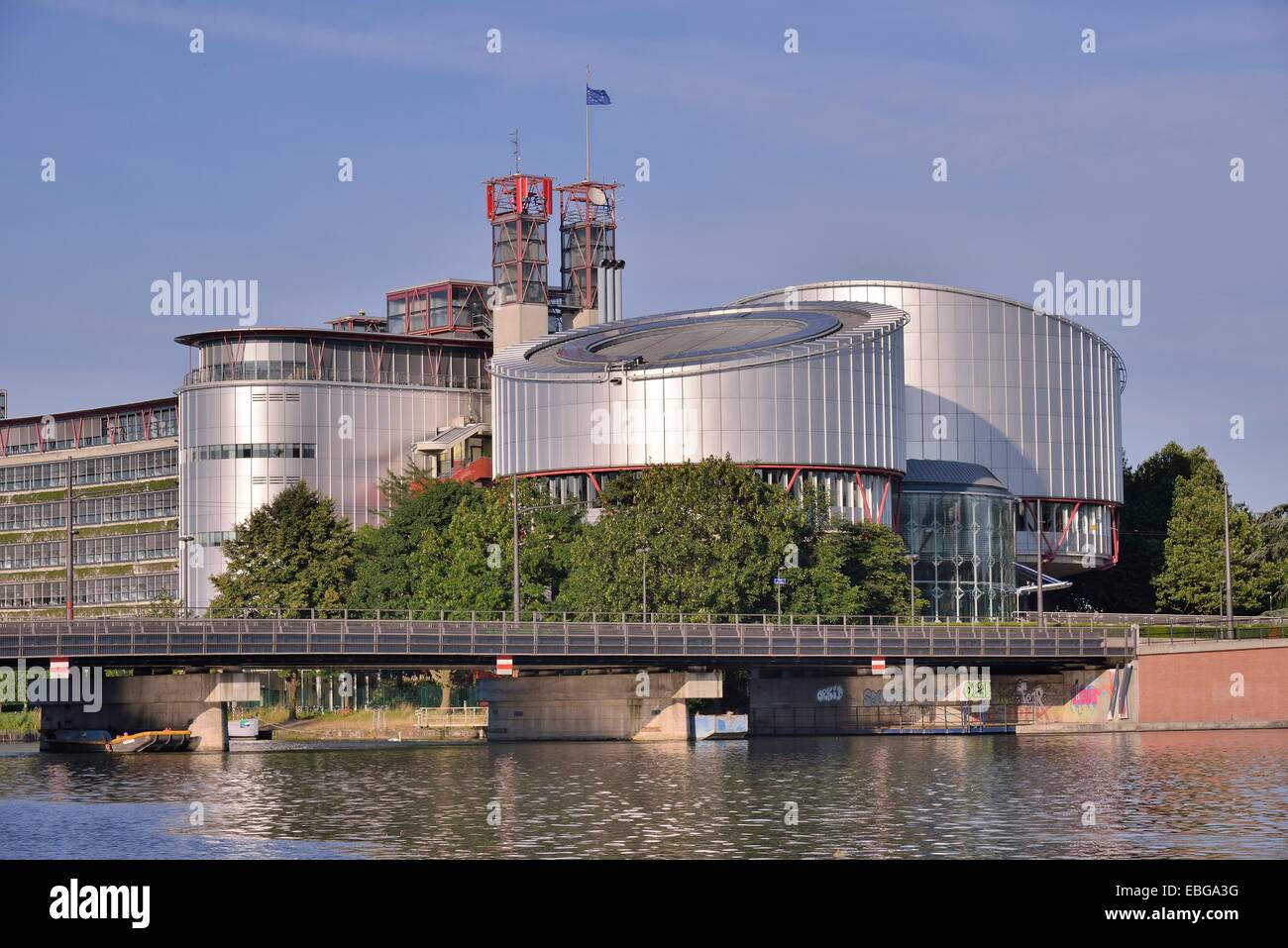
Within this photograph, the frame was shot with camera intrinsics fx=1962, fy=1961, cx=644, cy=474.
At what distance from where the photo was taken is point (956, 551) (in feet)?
567

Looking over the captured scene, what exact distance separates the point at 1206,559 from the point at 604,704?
76917 mm

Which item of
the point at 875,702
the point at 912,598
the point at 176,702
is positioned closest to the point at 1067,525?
the point at 912,598

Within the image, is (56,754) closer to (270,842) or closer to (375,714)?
(375,714)

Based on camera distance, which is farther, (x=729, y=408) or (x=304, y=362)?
(x=304, y=362)

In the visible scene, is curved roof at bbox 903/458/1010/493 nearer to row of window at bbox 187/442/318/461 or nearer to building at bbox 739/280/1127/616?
building at bbox 739/280/1127/616

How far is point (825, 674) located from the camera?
133 meters

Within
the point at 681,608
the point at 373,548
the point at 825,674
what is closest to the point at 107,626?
the point at 681,608

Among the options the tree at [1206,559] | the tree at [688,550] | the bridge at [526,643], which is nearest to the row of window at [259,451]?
the tree at [688,550]

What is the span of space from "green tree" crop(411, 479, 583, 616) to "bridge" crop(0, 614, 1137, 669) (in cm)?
1100

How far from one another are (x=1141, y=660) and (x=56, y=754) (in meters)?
66.2

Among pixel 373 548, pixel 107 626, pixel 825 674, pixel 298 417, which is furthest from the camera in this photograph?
pixel 298 417

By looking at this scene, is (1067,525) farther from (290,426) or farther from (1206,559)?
(290,426)

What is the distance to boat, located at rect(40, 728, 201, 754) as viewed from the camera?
355ft
